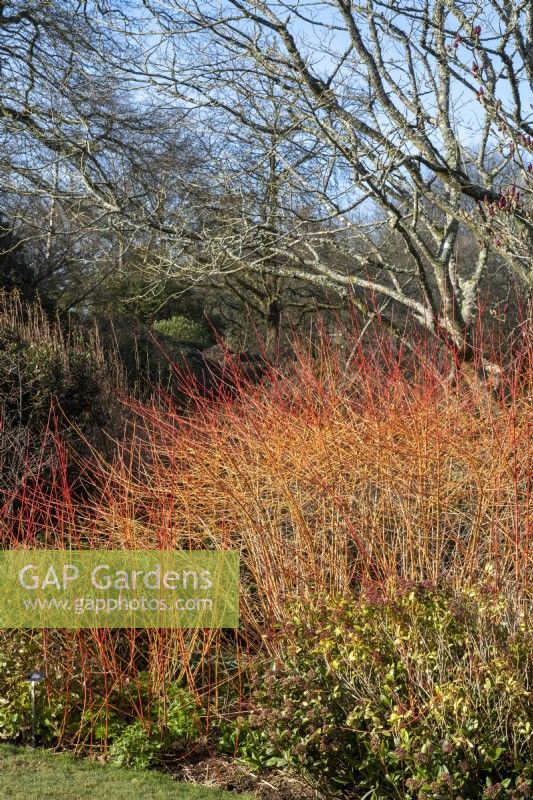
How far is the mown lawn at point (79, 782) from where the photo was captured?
3158 mm

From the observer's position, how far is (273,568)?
396 centimetres

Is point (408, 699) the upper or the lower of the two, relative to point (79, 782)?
upper

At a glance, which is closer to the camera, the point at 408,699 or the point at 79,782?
the point at 408,699

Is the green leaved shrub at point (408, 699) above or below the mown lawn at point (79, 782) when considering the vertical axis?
above

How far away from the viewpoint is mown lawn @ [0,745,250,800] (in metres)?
3.16

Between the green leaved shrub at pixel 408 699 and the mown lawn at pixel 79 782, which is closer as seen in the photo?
the green leaved shrub at pixel 408 699

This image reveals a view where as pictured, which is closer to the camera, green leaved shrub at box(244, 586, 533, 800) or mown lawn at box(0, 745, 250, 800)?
green leaved shrub at box(244, 586, 533, 800)

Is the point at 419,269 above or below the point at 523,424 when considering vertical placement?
above

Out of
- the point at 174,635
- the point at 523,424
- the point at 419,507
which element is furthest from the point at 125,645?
the point at 523,424

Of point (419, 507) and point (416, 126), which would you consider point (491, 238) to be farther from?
point (419, 507)

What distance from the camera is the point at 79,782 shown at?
3285 millimetres

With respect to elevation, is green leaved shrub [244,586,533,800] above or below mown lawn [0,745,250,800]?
above

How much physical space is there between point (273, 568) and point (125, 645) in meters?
0.82

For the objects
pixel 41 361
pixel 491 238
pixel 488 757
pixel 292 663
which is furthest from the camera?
pixel 41 361
